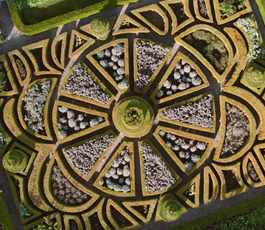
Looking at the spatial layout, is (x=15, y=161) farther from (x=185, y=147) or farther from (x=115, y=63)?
(x=185, y=147)

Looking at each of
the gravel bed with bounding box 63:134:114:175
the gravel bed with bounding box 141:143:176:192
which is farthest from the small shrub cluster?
the gravel bed with bounding box 63:134:114:175

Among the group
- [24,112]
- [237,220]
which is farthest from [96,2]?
[237,220]

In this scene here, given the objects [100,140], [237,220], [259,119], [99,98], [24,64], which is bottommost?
[237,220]

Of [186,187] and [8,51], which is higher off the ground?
[8,51]

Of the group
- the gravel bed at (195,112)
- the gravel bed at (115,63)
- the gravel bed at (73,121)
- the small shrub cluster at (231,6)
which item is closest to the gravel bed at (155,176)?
the gravel bed at (195,112)

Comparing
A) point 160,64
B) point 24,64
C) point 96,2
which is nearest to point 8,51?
point 24,64

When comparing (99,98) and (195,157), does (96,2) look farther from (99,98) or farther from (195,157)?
(195,157)

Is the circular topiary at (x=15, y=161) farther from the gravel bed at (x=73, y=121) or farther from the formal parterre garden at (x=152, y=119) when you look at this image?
the gravel bed at (x=73, y=121)
